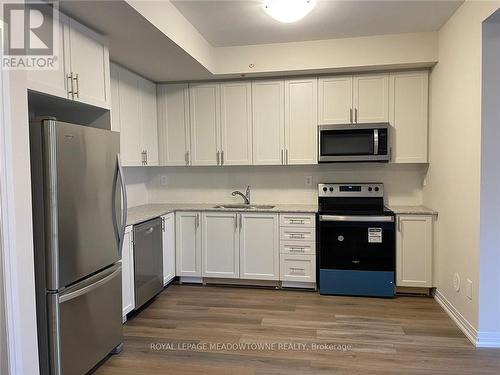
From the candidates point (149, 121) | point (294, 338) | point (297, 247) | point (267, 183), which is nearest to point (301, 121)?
point (267, 183)

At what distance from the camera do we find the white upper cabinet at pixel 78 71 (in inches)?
86.3

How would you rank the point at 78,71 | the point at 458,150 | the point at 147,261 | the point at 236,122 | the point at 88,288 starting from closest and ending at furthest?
the point at 88,288 → the point at 78,71 → the point at 458,150 → the point at 147,261 → the point at 236,122

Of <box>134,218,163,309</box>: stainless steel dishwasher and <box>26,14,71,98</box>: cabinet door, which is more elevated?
<box>26,14,71,98</box>: cabinet door

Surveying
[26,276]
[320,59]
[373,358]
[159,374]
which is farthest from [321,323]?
[320,59]

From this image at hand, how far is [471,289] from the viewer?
271 centimetres

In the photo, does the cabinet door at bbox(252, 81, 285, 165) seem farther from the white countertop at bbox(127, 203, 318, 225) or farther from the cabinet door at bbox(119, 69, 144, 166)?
the cabinet door at bbox(119, 69, 144, 166)

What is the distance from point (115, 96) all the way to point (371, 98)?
2.61 metres

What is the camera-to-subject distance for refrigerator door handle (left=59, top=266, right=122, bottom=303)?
2016 mm

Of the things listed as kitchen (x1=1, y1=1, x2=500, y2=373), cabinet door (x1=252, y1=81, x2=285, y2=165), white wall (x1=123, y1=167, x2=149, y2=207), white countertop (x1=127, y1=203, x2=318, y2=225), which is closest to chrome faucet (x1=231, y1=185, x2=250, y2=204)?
kitchen (x1=1, y1=1, x2=500, y2=373)

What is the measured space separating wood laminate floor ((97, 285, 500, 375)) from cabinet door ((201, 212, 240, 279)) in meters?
0.34

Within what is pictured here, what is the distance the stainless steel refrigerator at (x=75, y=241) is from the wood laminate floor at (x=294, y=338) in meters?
0.38

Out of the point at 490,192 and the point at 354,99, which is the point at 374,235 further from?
the point at 354,99

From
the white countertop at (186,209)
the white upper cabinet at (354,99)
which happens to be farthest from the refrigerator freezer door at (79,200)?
the white upper cabinet at (354,99)

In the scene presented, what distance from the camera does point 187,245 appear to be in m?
4.01
